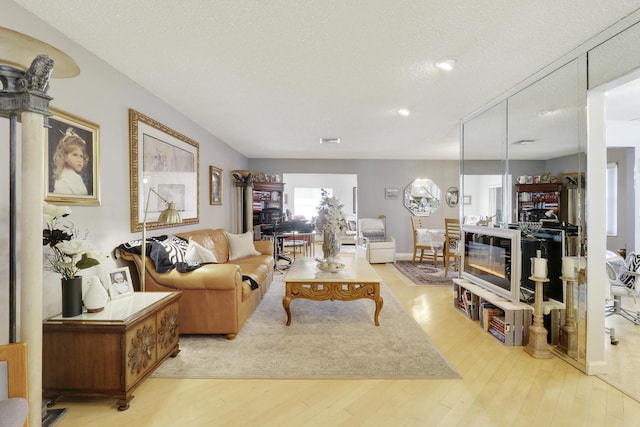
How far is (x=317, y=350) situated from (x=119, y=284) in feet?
5.54

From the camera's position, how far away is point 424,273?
545 centimetres

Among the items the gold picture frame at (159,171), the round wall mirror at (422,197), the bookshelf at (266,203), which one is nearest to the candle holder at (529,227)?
the gold picture frame at (159,171)

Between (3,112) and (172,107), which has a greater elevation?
(172,107)

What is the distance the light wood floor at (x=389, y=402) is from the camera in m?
1.71

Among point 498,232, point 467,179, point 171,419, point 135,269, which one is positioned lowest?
point 171,419

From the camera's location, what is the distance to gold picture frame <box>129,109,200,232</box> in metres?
2.79

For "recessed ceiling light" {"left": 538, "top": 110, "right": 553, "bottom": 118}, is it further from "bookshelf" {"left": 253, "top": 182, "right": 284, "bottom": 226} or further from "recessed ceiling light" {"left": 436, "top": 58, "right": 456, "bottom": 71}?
"bookshelf" {"left": 253, "top": 182, "right": 284, "bottom": 226}

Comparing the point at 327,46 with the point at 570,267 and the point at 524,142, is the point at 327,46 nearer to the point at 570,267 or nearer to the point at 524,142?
the point at 524,142

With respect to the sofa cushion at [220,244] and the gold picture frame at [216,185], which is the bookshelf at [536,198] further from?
the gold picture frame at [216,185]

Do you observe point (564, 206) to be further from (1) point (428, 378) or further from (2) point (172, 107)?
(2) point (172, 107)

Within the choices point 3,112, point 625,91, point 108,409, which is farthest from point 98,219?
point 625,91

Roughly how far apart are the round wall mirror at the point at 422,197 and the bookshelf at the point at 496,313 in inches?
150

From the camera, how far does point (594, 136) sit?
7.13 ft

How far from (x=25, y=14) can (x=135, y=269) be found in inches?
76.4
